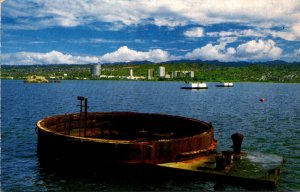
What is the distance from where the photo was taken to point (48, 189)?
22.0m

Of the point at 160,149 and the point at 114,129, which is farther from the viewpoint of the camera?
the point at 114,129

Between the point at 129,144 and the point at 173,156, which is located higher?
the point at 129,144

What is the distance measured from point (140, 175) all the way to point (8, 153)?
13549mm

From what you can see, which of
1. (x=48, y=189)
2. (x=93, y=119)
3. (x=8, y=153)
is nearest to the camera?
(x=48, y=189)

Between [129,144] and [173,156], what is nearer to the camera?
[129,144]

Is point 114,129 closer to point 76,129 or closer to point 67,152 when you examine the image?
point 76,129

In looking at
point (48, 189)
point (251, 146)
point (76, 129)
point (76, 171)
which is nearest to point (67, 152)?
point (76, 171)

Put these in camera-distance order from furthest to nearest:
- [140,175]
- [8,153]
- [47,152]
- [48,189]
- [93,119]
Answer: [93,119], [8,153], [47,152], [140,175], [48,189]

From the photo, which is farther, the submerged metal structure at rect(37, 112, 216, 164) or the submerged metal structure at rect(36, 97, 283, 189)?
the submerged metal structure at rect(37, 112, 216, 164)

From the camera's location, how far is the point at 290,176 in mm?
25125

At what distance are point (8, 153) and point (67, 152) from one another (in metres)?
8.87

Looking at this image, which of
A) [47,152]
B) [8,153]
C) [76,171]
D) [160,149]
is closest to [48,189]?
[76,171]

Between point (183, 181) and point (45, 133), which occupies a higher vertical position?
point (45, 133)

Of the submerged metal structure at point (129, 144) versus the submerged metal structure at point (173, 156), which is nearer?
the submerged metal structure at point (173, 156)
